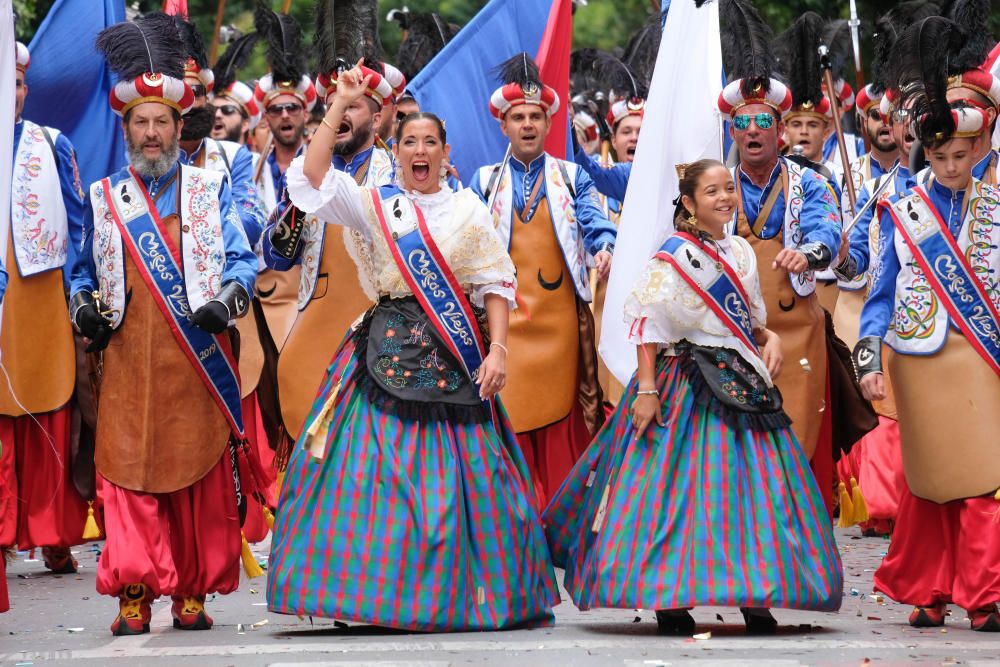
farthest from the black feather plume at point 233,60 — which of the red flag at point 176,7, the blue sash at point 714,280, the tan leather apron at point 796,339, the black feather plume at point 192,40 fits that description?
the blue sash at point 714,280

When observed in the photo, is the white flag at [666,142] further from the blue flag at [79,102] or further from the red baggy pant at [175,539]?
the blue flag at [79,102]

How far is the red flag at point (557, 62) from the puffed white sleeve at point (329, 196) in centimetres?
326

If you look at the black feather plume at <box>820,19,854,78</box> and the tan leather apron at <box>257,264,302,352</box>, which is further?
the black feather plume at <box>820,19,854,78</box>

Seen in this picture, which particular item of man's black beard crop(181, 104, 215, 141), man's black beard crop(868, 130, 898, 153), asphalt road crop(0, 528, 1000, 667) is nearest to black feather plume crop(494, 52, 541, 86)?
man's black beard crop(181, 104, 215, 141)

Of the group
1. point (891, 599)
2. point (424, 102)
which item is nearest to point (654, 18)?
point (424, 102)

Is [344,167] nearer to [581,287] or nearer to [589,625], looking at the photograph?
[581,287]

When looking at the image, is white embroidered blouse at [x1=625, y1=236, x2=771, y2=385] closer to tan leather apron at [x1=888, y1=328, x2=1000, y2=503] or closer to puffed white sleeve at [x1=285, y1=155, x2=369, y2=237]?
tan leather apron at [x1=888, y1=328, x2=1000, y2=503]

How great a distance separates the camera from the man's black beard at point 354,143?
9.88 metres

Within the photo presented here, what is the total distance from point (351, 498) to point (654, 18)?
639 cm

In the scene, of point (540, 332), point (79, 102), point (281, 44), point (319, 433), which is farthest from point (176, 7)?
point (319, 433)

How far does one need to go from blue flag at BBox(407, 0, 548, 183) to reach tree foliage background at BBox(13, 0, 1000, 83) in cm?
555

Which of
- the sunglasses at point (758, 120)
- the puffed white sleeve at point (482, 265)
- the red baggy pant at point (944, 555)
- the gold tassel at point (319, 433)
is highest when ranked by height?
the sunglasses at point (758, 120)

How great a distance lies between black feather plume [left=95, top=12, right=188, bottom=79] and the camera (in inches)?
328

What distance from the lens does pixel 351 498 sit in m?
7.64
